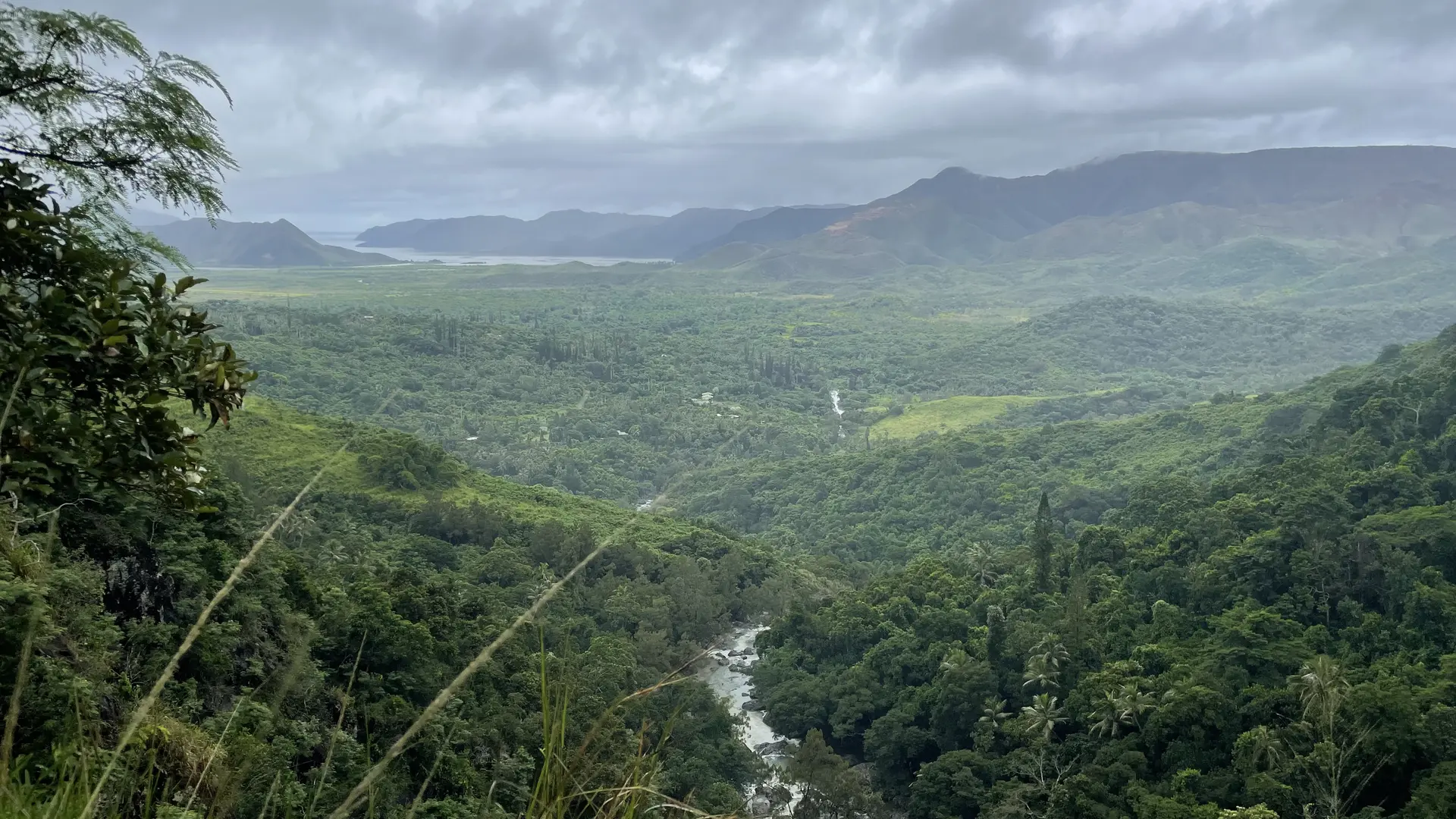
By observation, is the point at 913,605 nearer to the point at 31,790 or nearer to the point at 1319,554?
the point at 1319,554

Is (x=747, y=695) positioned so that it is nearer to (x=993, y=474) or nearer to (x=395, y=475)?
(x=395, y=475)

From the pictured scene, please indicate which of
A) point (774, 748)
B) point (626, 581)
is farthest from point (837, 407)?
point (774, 748)

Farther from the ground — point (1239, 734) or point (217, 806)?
point (217, 806)

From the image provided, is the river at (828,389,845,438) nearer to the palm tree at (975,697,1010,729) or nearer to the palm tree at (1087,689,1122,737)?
the palm tree at (975,697,1010,729)

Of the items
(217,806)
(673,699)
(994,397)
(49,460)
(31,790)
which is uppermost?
(49,460)

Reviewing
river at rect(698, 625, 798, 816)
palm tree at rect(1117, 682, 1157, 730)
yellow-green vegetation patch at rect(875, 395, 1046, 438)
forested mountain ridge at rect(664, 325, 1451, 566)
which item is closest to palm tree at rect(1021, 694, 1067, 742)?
palm tree at rect(1117, 682, 1157, 730)

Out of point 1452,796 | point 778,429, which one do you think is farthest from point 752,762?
point 778,429

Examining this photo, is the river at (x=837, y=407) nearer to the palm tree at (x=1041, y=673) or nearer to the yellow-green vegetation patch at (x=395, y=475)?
the yellow-green vegetation patch at (x=395, y=475)
